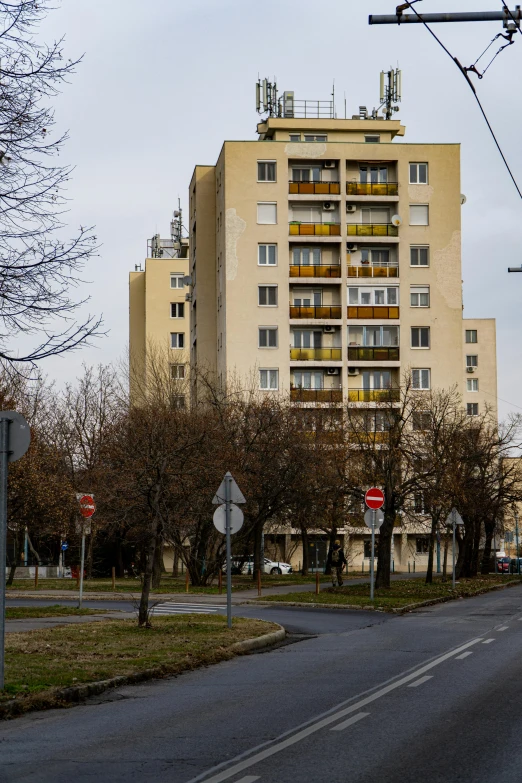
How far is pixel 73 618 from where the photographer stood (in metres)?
24.5

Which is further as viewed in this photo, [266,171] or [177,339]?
[177,339]

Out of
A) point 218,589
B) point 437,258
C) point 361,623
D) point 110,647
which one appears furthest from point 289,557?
point 110,647

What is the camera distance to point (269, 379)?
227 feet

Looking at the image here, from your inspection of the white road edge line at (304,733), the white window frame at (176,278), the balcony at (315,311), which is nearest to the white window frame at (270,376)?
the balcony at (315,311)

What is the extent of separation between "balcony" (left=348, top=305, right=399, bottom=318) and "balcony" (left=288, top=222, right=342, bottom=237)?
15.5 feet

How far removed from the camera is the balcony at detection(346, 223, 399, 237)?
2783 inches

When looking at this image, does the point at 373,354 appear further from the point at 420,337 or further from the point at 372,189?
the point at 372,189

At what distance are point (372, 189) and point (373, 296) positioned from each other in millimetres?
6710

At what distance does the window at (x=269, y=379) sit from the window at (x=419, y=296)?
9836 mm

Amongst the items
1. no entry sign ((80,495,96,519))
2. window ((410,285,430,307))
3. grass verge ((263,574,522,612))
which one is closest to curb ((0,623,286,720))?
no entry sign ((80,495,96,519))

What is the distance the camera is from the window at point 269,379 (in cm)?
6881

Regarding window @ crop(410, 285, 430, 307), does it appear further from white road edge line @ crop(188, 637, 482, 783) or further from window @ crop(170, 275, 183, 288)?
white road edge line @ crop(188, 637, 482, 783)

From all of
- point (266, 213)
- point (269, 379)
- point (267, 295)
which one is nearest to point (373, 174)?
point (266, 213)

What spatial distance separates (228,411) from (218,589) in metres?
9.03
